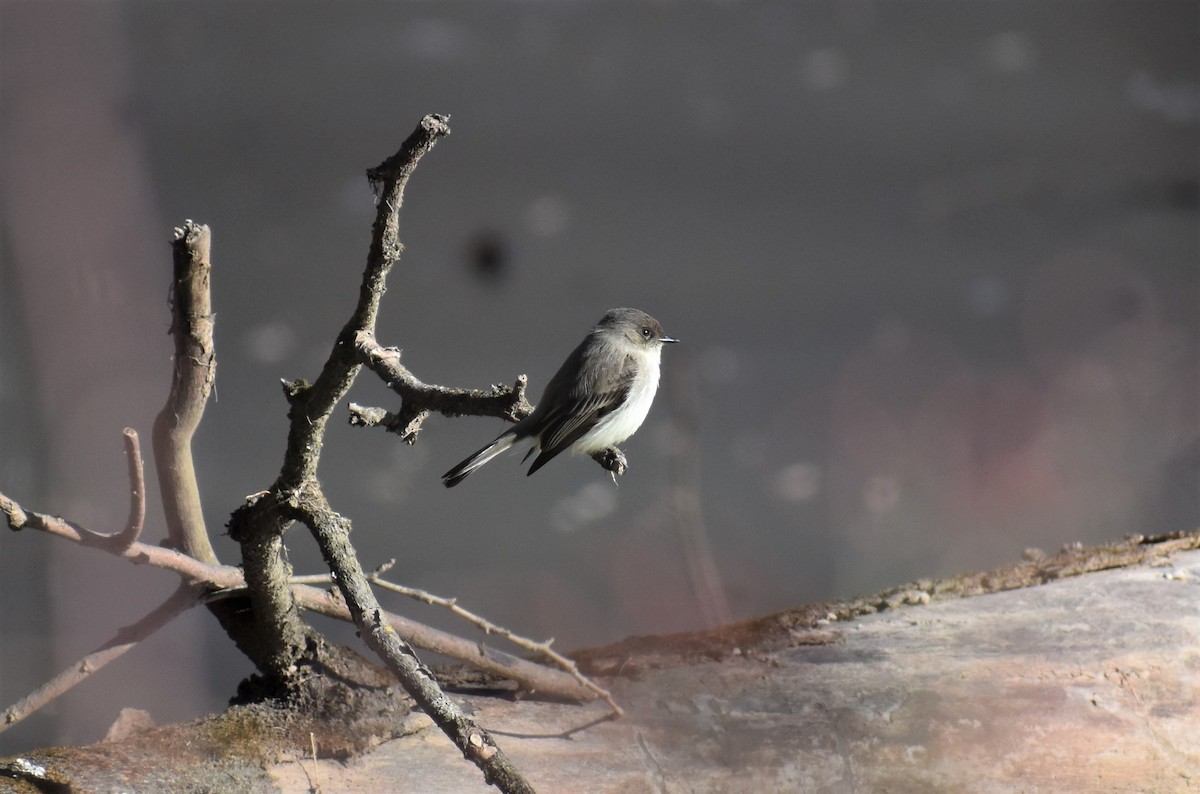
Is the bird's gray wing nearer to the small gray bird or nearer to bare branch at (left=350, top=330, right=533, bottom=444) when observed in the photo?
the small gray bird

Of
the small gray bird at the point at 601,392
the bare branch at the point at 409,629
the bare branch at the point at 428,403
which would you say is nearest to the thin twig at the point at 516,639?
the bare branch at the point at 409,629

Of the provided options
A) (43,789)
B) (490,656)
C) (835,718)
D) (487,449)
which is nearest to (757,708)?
(835,718)

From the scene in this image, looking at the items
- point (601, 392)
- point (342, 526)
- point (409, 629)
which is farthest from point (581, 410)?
point (342, 526)

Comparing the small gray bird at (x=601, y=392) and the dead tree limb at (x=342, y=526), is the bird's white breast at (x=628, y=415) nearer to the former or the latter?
the small gray bird at (x=601, y=392)

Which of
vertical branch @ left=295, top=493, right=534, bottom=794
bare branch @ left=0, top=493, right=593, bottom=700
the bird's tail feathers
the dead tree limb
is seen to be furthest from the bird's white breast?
vertical branch @ left=295, top=493, right=534, bottom=794

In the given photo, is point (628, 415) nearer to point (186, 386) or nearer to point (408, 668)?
point (186, 386)

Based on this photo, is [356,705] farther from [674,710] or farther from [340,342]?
[340,342]
